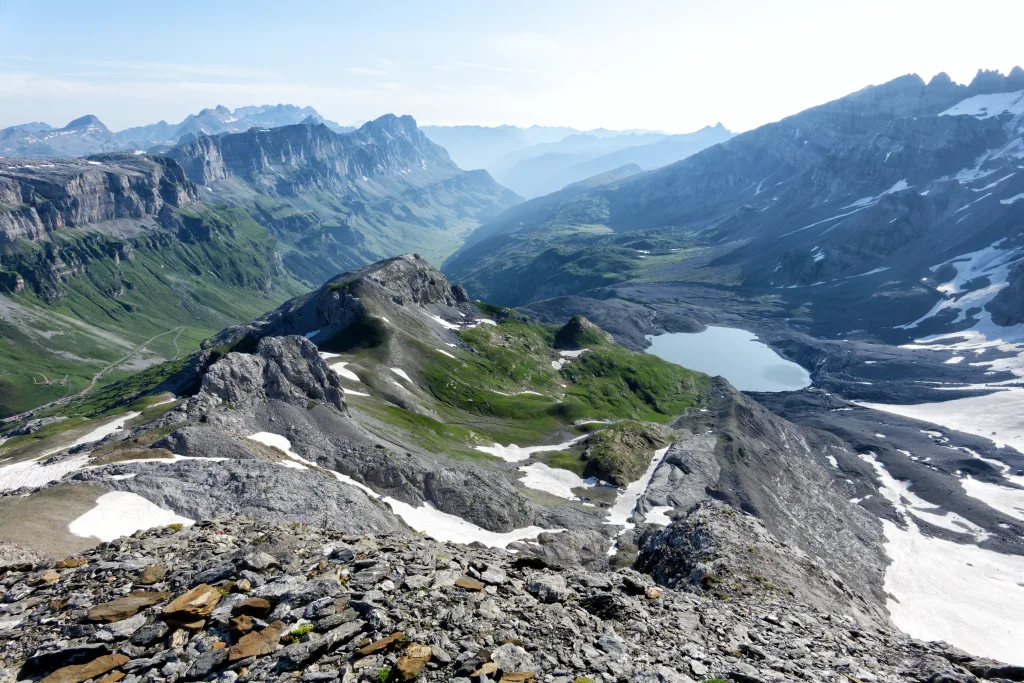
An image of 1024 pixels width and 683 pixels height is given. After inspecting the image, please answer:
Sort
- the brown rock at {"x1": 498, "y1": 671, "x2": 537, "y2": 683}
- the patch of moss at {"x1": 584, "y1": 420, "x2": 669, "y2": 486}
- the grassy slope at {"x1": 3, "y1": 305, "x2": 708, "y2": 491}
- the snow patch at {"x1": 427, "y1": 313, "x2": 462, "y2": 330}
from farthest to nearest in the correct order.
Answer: the snow patch at {"x1": 427, "y1": 313, "x2": 462, "y2": 330}, the patch of moss at {"x1": 584, "y1": 420, "x2": 669, "y2": 486}, the grassy slope at {"x1": 3, "y1": 305, "x2": 708, "y2": 491}, the brown rock at {"x1": 498, "y1": 671, "x2": 537, "y2": 683}

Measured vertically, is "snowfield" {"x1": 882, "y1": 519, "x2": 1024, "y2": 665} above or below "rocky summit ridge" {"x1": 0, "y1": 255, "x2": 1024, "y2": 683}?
below

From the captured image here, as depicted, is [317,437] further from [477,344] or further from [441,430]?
[477,344]

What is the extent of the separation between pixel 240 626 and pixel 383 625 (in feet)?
16.4

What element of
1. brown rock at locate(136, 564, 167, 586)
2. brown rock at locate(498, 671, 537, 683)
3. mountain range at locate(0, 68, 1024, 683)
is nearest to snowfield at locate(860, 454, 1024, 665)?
mountain range at locate(0, 68, 1024, 683)

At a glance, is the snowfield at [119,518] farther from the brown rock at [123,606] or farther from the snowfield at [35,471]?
the brown rock at [123,606]

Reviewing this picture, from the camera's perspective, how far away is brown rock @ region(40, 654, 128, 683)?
18.0 meters

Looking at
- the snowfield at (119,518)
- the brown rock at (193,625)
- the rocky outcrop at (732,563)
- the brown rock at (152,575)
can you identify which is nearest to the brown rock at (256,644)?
the brown rock at (193,625)

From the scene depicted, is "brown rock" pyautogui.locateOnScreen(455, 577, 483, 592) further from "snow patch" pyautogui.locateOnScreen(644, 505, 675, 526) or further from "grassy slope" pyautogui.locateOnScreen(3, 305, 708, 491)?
"snow patch" pyautogui.locateOnScreen(644, 505, 675, 526)

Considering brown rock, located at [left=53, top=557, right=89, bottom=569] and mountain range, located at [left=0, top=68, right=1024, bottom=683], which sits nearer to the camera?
mountain range, located at [left=0, top=68, right=1024, bottom=683]

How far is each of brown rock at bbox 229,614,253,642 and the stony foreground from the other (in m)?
0.05

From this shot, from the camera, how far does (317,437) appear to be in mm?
77062

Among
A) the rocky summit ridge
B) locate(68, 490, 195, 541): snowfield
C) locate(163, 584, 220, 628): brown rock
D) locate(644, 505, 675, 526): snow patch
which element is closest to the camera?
the rocky summit ridge

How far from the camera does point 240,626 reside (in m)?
20.4

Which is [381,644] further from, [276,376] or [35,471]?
[276,376]
